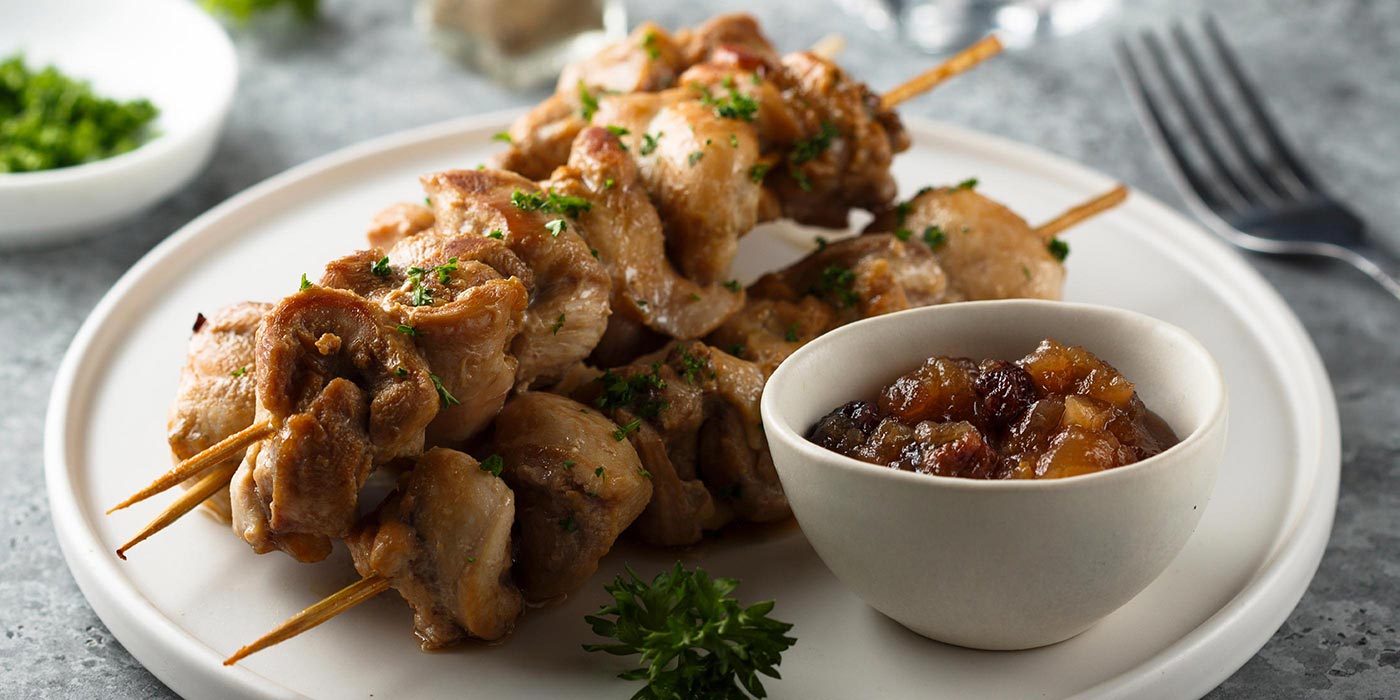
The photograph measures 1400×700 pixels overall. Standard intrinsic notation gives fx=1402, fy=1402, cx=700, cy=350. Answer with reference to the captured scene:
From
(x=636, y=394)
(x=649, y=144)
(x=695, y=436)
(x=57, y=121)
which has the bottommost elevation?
(x=57, y=121)

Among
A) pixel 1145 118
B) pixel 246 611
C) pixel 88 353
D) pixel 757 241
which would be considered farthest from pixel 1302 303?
pixel 88 353

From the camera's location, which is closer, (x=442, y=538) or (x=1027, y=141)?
(x=442, y=538)

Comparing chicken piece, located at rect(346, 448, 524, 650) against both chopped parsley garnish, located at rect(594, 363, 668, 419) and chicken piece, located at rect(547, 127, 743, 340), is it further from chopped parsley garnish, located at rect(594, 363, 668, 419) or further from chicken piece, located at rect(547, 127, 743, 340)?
chicken piece, located at rect(547, 127, 743, 340)

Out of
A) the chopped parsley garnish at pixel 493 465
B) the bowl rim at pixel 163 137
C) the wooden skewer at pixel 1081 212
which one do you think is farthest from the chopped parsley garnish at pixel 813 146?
the bowl rim at pixel 163 137

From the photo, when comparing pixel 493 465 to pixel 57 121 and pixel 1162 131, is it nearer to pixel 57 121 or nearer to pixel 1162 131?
pixel 57 121

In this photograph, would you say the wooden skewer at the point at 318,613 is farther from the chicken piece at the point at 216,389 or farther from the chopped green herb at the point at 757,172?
the chopped green herb at the point at 757,172

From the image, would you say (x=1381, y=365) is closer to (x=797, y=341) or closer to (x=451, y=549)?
(x=797, y=341)

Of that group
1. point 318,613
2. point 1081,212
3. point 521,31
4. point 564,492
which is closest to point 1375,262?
point 1081,212
